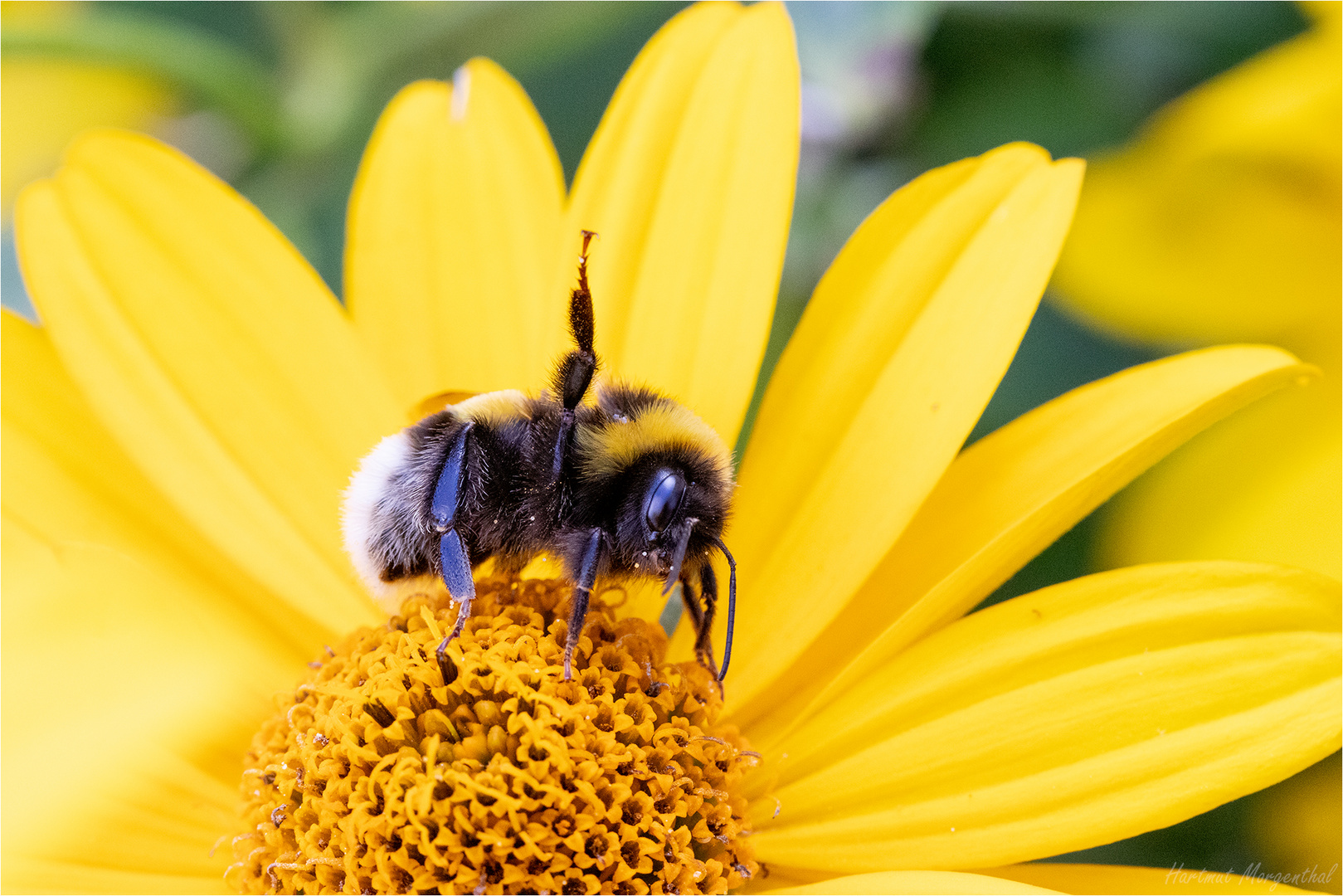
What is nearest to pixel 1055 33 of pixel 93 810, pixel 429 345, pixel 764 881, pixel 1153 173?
pixel 1153 173

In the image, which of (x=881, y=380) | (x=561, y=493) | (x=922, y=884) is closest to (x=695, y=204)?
(x=881, y=380)

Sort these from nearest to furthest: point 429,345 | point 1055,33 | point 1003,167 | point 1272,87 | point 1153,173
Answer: point 1003,167
point 429,345
point 1272,87
point 1153,173
point 1055,33

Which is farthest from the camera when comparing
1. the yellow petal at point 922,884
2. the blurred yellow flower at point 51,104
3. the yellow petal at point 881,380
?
the blurred yellow flower at point 51,104

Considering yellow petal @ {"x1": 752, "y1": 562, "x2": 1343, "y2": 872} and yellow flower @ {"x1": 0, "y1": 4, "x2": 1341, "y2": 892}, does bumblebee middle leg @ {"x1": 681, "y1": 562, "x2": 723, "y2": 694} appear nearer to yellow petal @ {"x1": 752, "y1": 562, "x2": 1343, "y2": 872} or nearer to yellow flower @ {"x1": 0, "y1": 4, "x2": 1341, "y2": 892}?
yellow flower @ {"x1": 0, "y1": 4, "x2": 1341, "y2": 892}

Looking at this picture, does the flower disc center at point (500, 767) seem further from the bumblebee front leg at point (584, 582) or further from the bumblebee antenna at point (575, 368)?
the bumblebee antenna at point (575, 368)

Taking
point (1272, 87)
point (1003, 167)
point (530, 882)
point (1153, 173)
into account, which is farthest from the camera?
point (1153, 173)

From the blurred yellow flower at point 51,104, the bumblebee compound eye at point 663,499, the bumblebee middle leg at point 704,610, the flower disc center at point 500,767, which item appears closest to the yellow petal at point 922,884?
the flower disc center at point 500,767

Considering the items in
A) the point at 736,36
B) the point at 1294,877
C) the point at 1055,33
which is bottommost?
the point at 1294,877

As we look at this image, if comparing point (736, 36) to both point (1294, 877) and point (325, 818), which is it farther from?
point (1294, 877)
